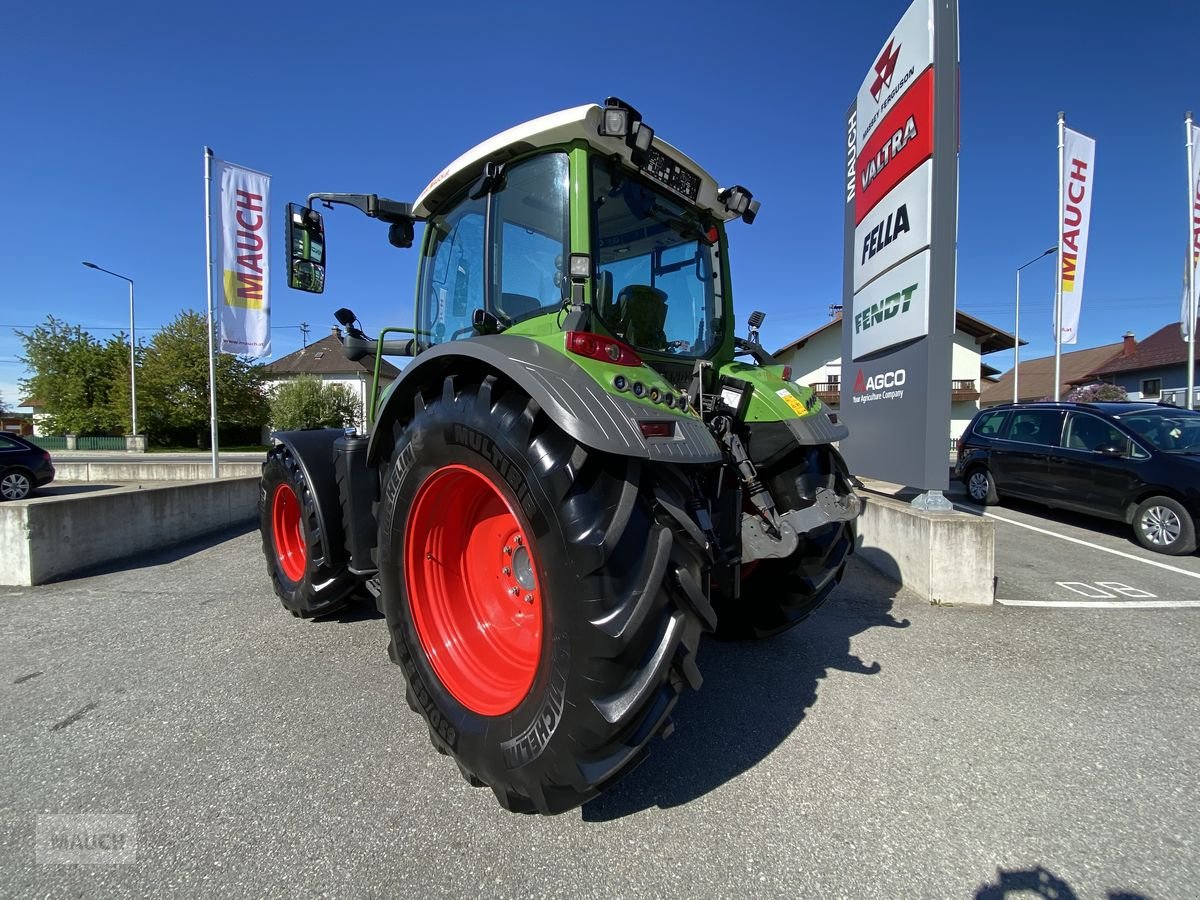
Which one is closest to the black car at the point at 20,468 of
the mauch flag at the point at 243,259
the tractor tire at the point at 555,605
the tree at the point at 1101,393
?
the mauch flag at the point at 243,259

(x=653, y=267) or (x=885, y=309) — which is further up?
(x=885, y=309)

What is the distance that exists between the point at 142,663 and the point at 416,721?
70.3 inches

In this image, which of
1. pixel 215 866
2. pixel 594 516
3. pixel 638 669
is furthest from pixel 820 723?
pixel 215 866

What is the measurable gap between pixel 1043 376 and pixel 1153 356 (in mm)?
7526

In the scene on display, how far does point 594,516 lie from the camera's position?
1.55 metres

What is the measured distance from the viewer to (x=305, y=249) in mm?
3145

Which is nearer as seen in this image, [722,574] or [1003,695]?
[722,574]

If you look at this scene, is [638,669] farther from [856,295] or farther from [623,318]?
[856,295]

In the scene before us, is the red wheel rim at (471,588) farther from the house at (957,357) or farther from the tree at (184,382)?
the tree at (184,382)

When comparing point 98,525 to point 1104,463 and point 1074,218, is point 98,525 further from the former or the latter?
point 1074,218

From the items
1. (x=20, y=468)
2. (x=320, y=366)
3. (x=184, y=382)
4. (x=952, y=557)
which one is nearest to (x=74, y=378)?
→ (x=184, y=382)

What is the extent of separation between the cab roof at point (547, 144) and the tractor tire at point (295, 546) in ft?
6.11

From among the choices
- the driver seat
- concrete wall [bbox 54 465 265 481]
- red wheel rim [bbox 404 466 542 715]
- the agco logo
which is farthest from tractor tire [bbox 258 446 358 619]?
concrete wall [bbox 54 465 265 481]

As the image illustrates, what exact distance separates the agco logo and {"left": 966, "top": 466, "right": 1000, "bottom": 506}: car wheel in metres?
3.61
